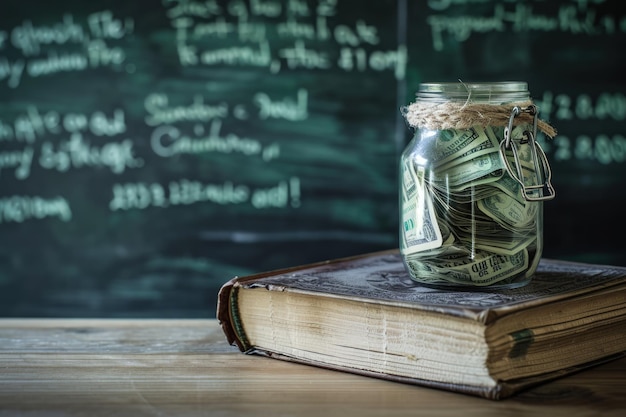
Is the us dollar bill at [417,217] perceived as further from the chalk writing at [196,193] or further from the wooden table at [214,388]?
the chalk writing at [196,193]

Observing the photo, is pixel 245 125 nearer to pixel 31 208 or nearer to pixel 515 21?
pixel 31 208

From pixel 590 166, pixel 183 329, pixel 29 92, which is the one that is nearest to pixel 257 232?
pixel 29 92

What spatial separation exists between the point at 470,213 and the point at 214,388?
Answer: 31 cm

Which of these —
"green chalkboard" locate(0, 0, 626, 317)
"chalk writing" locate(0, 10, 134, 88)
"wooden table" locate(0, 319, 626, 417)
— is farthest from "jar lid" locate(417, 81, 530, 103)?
"chalk writing" locate(0, 10, 134, 88)

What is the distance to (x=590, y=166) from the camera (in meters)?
2.26

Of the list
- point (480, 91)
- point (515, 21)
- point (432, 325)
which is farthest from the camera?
point (515, 21)

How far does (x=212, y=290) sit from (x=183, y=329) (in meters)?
1.18

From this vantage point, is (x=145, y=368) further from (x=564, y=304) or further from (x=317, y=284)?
(x=564, y=304)

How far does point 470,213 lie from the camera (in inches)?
34.8

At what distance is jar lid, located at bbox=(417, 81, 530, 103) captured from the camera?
2.99 ft

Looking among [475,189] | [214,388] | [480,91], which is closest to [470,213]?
[475,189]

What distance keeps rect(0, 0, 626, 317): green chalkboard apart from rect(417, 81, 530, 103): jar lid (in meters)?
1.31

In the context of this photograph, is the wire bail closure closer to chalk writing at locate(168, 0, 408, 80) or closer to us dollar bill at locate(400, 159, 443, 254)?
us dollar bill at locate(400, 159, 443, 254)

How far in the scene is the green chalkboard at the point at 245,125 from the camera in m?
2.24
